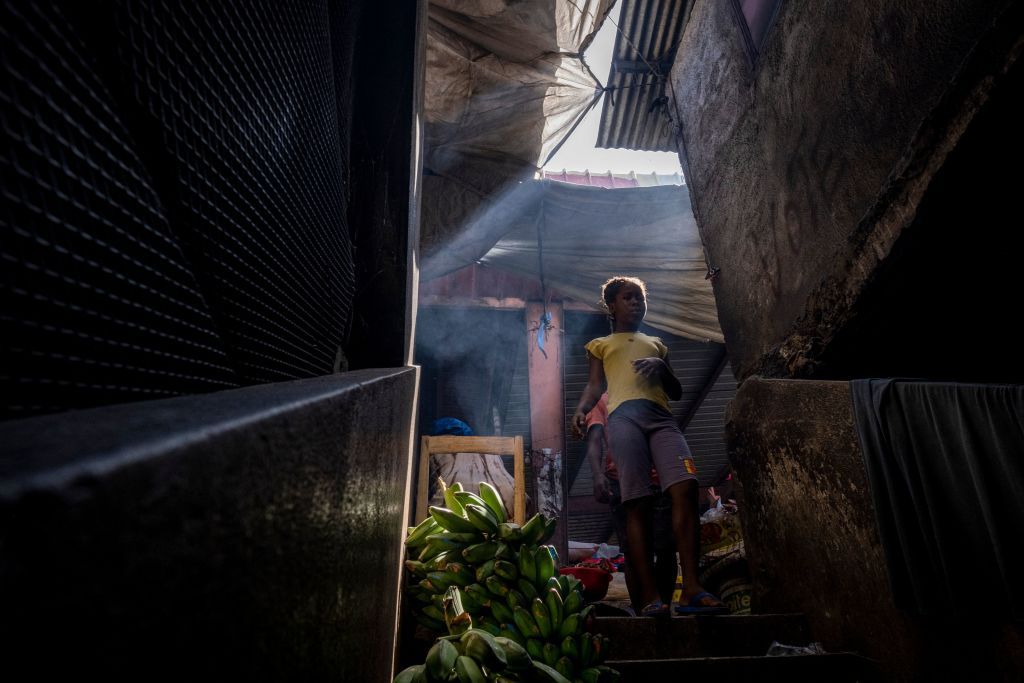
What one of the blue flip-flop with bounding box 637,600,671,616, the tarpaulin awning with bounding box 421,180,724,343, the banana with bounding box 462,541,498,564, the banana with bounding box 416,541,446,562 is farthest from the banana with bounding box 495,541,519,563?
the tarpaulin awning with bounding box 421,180,724,343

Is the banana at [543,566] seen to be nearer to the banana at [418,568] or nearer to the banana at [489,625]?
the banana at [489,625]

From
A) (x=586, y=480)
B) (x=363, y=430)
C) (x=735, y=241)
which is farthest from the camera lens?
(x=586, y=480)

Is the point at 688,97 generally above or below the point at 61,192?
above

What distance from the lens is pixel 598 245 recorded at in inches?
253

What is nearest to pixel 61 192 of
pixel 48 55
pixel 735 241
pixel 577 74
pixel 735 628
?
pixel 48 55

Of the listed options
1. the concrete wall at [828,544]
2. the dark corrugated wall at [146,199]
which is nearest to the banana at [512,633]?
the dark corrugated wall at [146,199]

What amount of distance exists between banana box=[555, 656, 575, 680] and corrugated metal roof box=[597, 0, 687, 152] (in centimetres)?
438

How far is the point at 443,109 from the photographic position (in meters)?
4.16

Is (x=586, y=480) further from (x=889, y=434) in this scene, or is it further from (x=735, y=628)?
(x=889, y=434)

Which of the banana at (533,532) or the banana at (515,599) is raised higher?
the banana at (533,532)

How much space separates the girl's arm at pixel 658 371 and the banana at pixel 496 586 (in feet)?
6.16

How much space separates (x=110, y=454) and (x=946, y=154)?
93.2 inches

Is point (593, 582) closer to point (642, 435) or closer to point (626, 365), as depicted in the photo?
point (642, 435)

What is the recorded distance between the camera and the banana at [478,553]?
2004mm
